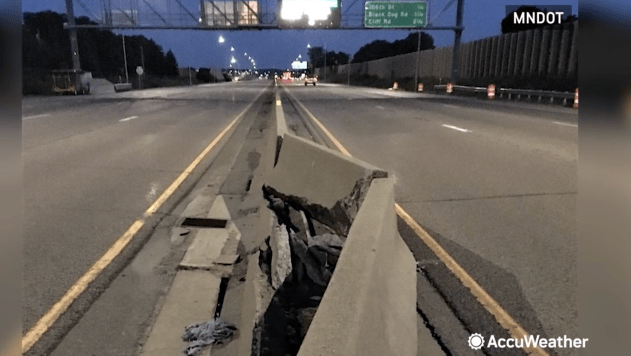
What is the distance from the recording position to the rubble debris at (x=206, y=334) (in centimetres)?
354

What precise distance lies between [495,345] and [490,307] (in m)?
0.53

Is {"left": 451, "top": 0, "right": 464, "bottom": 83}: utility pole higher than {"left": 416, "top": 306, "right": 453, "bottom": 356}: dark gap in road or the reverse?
higher

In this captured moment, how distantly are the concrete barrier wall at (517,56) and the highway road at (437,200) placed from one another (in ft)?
73.0

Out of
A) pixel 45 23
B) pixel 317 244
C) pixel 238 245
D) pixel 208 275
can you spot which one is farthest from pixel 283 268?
pixel 45 23

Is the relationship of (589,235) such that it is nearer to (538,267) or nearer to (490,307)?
(538,267)

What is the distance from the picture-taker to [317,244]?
179 inches

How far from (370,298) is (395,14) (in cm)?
4683

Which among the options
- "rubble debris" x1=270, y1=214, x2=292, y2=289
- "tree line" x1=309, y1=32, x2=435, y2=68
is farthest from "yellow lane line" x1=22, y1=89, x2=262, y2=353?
"tree line" x1=309, y1=32, x2=435, y2=68

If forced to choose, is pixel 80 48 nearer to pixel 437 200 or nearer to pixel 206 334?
pixel 437 200

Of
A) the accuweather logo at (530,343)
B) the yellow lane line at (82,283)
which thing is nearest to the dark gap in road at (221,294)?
the yellow lane line at (82,283)

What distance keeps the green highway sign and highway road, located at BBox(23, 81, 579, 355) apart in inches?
1295

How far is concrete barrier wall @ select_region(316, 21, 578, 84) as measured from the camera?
3444 centimetres

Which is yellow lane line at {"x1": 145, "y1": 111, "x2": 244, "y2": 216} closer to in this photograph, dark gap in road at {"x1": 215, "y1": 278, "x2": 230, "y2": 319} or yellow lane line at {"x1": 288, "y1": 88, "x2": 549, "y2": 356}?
dark gap in road at {"x1": 215, "y1": 278, "x2": 230, "y2": 319}

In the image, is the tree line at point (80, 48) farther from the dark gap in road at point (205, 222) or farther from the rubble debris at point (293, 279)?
the rubble debris at point (293, 279)
